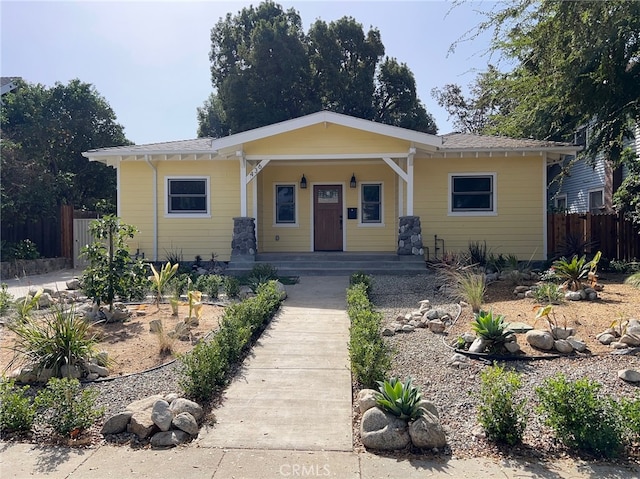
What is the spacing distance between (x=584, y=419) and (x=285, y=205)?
1182 centimetres

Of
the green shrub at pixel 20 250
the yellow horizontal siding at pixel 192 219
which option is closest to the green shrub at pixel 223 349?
the yellow horizontal siding at pixel 192 219

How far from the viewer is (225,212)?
44.1ft

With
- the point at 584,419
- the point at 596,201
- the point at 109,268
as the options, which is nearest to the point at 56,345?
the point at 109,268

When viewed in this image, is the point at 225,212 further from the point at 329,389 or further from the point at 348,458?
Result: the point at 348,458

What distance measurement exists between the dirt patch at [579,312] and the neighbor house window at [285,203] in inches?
278

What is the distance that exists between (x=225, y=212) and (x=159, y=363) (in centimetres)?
838

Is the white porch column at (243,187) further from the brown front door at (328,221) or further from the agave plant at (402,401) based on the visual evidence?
the agave plant at (402,401)

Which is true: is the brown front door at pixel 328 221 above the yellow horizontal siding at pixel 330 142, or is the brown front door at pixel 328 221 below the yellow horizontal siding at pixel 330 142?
below

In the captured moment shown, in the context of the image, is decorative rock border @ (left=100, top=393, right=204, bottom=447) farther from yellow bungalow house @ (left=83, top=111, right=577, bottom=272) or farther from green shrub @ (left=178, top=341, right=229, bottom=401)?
yellow bungalow house @ (left=83, top=111, right=577, bottom=272)

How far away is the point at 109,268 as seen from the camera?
7207 millimetres

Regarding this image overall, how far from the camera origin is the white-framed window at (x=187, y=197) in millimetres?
13477

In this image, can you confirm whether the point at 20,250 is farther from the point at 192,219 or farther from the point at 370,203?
the point at 370,203

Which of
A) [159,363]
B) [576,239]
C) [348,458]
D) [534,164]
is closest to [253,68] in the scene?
[534,164]

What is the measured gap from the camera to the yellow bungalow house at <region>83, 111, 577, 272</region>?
1239 cm
